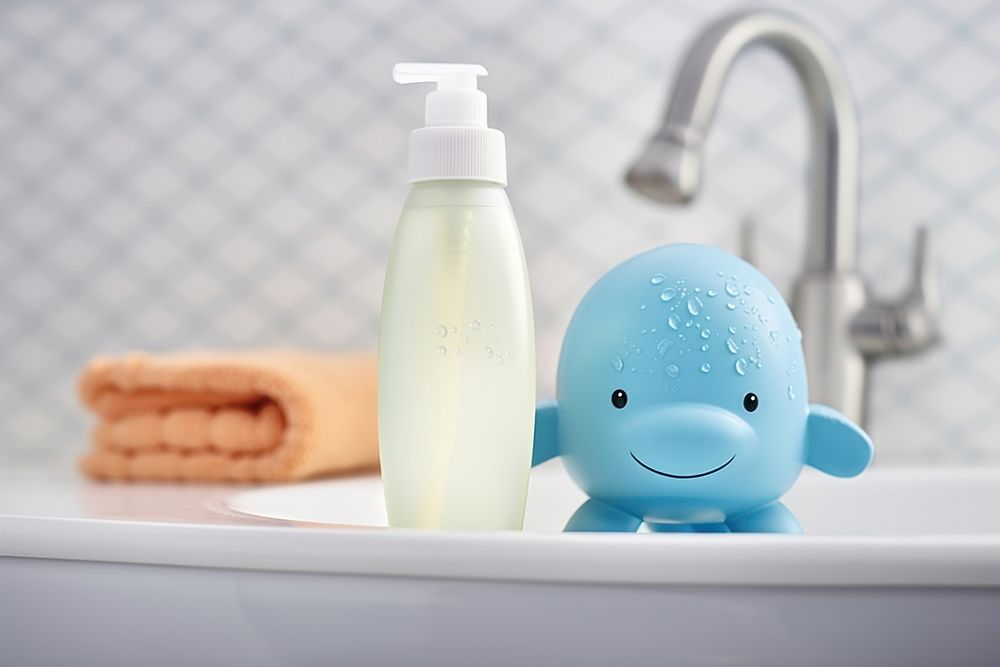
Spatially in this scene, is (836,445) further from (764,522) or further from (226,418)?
(226,418)

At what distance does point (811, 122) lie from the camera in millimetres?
849

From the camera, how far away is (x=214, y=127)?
109 centimetres

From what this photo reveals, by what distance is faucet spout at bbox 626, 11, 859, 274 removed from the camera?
0.74m

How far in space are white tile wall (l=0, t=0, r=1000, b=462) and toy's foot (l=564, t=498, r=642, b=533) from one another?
1.70 ft

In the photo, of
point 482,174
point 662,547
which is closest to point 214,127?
point 482,174

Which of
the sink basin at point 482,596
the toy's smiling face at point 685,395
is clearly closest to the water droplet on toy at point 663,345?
the toy's smiling face at point 685,395

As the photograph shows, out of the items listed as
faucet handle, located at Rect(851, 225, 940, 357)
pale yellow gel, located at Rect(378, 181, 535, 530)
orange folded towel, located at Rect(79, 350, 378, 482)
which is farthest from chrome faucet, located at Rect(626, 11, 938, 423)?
pale yellow gel, located at Rect(378, 181, 535, 530)

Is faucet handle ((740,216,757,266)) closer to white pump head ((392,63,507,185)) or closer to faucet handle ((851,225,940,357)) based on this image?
faucet handle ((851,225,940,357))

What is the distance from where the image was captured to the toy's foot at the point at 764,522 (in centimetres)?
46

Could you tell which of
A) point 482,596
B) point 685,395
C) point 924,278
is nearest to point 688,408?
point 685,395

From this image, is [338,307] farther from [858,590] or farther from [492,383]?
[858,590]

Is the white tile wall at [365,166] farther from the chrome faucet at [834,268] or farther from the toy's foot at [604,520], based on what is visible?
the toy's foot at [604,520]

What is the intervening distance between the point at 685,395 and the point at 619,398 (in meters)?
0.03

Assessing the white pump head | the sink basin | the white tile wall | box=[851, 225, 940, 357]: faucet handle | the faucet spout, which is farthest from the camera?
the white tile wall
